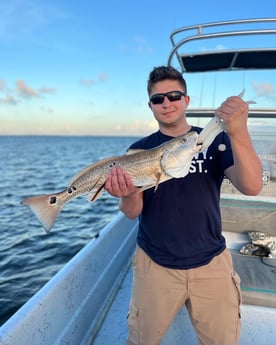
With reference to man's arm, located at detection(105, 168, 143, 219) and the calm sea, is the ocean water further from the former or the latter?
man's arm, located at detection(105, 168, 143, 219)

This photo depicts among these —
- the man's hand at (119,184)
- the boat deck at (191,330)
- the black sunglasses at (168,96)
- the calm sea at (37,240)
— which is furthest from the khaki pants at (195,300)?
the calm sea at (37,240)

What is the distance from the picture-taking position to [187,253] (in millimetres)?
2158

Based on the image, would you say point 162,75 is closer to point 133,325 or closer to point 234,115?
point 234,115

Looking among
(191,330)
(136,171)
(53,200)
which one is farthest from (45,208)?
(191,330)

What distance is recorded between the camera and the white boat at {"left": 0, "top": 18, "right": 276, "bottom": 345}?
2663mm

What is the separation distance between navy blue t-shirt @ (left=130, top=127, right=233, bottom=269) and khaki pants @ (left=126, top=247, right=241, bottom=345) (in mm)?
87

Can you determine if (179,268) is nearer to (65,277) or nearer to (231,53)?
(65,277)

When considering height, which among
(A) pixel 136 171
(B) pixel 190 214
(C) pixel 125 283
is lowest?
(C) pixel 125 283

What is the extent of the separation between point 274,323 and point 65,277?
198 cm

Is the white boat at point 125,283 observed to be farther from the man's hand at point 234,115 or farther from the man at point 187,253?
the man's hand at point 234,115

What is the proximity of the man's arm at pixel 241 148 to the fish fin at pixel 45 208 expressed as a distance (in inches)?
51.1

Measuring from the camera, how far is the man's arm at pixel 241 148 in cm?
178

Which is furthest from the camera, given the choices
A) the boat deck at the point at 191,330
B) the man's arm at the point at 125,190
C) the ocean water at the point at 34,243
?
the ocean water at the point at 34,243

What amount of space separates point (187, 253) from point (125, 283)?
2170 mm
